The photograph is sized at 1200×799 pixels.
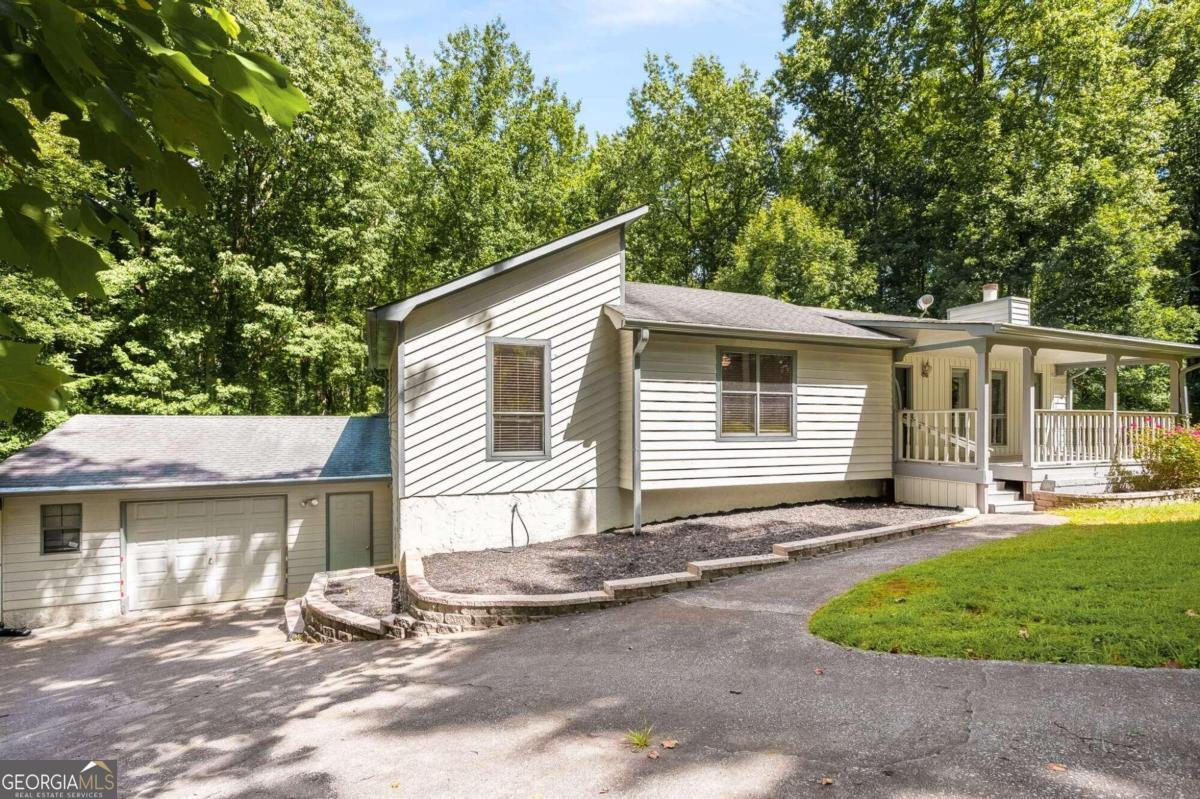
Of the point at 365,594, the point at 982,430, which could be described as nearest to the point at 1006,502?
the point at 982,430

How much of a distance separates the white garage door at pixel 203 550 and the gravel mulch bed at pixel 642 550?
202 inches

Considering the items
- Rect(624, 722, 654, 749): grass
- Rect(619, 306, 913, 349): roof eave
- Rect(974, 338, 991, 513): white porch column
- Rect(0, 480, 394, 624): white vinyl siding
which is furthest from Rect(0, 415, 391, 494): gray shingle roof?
Rect(974, 338, 991, 513): white porch column

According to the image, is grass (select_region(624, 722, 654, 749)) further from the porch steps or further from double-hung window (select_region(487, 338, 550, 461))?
the porch steps

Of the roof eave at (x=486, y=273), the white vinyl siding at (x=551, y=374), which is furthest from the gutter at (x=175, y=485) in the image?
the roof eave at (x=486, y=273)

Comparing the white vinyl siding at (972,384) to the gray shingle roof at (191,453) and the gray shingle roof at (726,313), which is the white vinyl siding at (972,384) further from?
the gray shingle roof at (191,453)

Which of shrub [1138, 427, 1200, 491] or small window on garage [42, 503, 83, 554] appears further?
shrub [1138, 427, 1200, 491]

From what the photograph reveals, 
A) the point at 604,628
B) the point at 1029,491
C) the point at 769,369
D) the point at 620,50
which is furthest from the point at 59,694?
the point at 620,50

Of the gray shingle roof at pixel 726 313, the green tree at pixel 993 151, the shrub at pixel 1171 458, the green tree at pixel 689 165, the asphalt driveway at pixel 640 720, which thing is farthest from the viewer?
the green tree at pixel 689 165

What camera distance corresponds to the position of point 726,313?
1154 cm

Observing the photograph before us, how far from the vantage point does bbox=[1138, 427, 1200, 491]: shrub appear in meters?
11.6

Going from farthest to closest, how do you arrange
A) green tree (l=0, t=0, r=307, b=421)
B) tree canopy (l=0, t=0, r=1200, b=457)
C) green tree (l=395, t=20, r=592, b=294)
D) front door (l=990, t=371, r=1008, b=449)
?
green tree (l=395, t=20, r=592, b=294), tree canopy (l=0, t=0, r=1200, b=457), front door (l=990, t=371, r=1008, b=449), green tree (l=0, t=0, r=307, b=421)

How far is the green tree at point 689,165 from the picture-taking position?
1061 inches

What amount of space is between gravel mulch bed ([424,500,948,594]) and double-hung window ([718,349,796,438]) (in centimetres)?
159

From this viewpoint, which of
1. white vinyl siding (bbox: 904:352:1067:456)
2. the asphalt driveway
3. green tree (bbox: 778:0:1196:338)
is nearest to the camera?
the asphalt driveway
